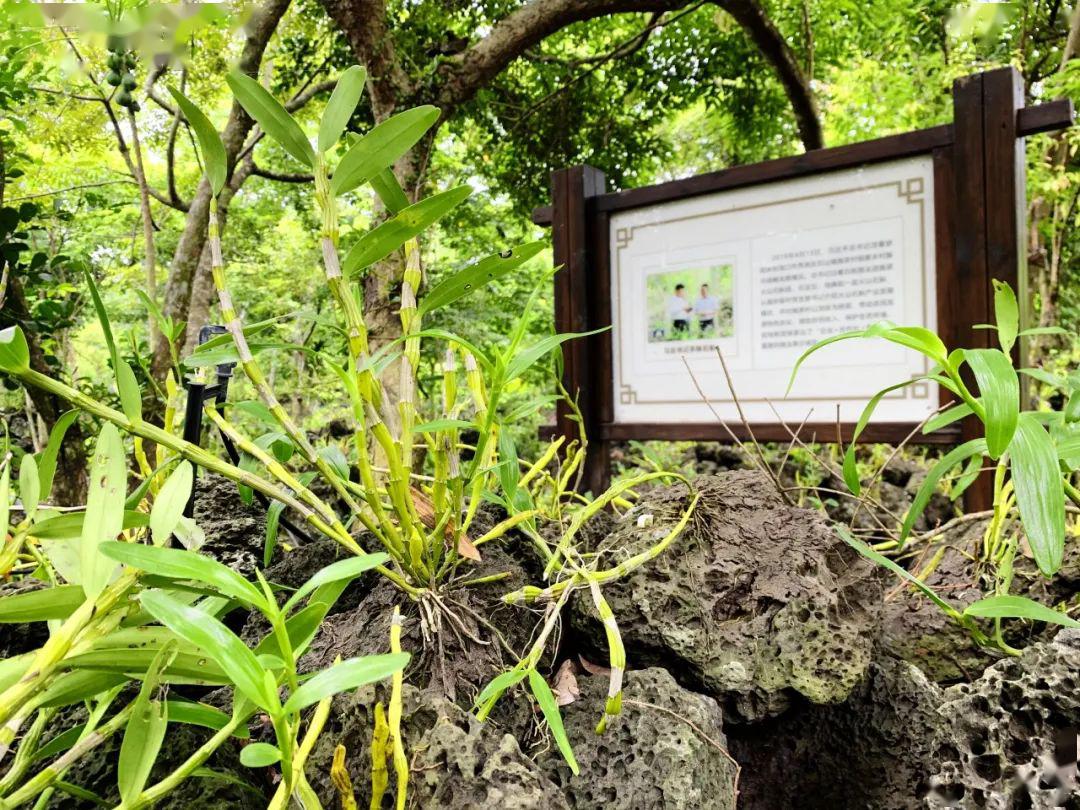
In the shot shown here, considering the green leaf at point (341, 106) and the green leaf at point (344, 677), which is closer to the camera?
the green leaf at point (344, 677)

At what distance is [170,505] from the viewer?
13.9 inches

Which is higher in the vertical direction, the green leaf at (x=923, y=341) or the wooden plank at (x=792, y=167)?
the wooden plank at (x=792, y=167)

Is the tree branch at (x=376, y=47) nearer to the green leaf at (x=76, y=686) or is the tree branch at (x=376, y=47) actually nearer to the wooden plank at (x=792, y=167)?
the wooden plank at (x=792, y=167)

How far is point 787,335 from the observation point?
6.34ft

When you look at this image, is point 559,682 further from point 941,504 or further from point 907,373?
point 941,504

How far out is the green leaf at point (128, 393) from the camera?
359mm

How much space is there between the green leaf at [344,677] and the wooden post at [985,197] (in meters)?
1.58

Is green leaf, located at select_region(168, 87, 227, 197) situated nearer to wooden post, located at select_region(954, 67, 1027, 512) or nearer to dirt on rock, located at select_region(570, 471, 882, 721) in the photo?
dirt on rock, located at select_region(570, 471, 882, 721)

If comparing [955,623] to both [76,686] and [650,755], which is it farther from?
[76,686]

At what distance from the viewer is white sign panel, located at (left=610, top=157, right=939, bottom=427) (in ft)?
5.75

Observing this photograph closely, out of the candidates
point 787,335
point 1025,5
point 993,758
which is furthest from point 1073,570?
point 1025,5

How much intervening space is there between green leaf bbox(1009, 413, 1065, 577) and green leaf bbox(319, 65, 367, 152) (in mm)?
Answer: 378

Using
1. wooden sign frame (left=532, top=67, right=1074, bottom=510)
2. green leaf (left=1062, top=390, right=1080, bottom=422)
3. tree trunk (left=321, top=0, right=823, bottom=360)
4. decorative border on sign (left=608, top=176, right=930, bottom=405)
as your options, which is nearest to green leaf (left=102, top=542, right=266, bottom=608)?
green leaf (left=1062, top=390, right=1080, bottom=422)

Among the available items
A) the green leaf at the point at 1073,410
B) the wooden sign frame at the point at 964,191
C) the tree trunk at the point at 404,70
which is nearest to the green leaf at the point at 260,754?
the green leaf at the point at 1073,410
